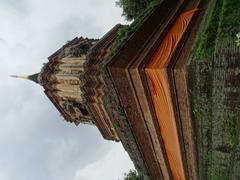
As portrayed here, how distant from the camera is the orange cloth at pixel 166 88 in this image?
11656 millimetres

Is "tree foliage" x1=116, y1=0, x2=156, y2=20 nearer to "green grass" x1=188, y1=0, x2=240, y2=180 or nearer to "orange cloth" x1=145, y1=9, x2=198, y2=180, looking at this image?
"orange cloth" x1=145, y1=9, x2=198, y2=180

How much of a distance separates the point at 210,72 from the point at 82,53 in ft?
60.5

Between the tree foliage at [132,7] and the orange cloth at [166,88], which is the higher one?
the orange cloth at [166,88]

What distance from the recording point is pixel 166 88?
1162cm

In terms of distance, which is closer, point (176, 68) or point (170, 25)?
point (176, 68)

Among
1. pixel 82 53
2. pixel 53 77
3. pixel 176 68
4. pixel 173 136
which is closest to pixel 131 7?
pixel 82 53

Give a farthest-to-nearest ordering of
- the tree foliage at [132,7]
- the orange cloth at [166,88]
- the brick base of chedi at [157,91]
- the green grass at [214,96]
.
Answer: the tree foliage at [132,7], the orange cloth at [166,88], the brick base of chedi at [157,91], the green grass at [214,96]

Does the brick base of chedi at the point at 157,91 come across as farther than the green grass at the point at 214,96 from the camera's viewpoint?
Yes

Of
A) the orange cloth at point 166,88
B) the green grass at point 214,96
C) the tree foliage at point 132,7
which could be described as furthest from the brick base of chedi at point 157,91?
the tree foliage at point 132,7

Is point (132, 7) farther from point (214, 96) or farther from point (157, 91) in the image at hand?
point (214, 96)

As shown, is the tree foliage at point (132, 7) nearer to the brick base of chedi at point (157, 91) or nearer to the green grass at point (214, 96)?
the brick base of chedi at point (157, 91)

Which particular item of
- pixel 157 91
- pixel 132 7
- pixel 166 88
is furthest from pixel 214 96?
pixel 132 7

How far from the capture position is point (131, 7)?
1032 inches

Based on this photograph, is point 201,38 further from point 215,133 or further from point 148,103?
point 148,103
